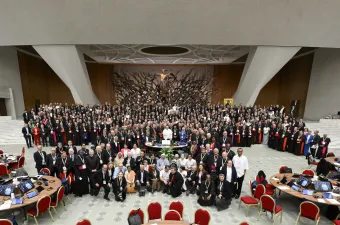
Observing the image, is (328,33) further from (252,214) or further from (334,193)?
(252,214)

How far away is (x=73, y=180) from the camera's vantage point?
7.04 meters

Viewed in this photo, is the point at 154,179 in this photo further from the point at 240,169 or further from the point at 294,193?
the point at 294,193

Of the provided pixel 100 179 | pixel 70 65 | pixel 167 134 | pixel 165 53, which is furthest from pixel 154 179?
pixel 165 53

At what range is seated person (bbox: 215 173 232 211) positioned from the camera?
6230mm

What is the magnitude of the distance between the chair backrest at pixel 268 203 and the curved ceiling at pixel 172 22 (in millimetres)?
12627

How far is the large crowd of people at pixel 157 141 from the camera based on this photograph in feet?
22.7

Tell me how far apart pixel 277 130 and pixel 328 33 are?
9861mm

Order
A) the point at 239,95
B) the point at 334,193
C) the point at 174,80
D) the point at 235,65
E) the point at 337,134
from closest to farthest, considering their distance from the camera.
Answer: the point at 334,193 → the point at 337,134 → the point at 239,95 → the point at 174,80 → the point at 235,65

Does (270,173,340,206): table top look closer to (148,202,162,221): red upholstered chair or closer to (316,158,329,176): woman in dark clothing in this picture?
(316,158,329,176): woman in dark clothing

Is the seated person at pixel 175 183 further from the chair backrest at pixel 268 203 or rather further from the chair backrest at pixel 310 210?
the chair backrest at pixel 310 210

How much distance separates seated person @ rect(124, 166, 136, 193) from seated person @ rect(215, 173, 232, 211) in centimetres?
277

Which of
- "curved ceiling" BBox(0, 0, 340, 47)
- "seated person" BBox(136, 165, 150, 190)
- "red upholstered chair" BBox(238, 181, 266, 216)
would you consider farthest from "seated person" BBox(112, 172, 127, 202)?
"curved ceiling" BBox(0, 0, 340, 47)

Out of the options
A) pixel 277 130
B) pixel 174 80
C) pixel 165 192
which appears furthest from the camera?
pixel 174 80

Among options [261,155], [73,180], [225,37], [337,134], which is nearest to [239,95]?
[225,37]
